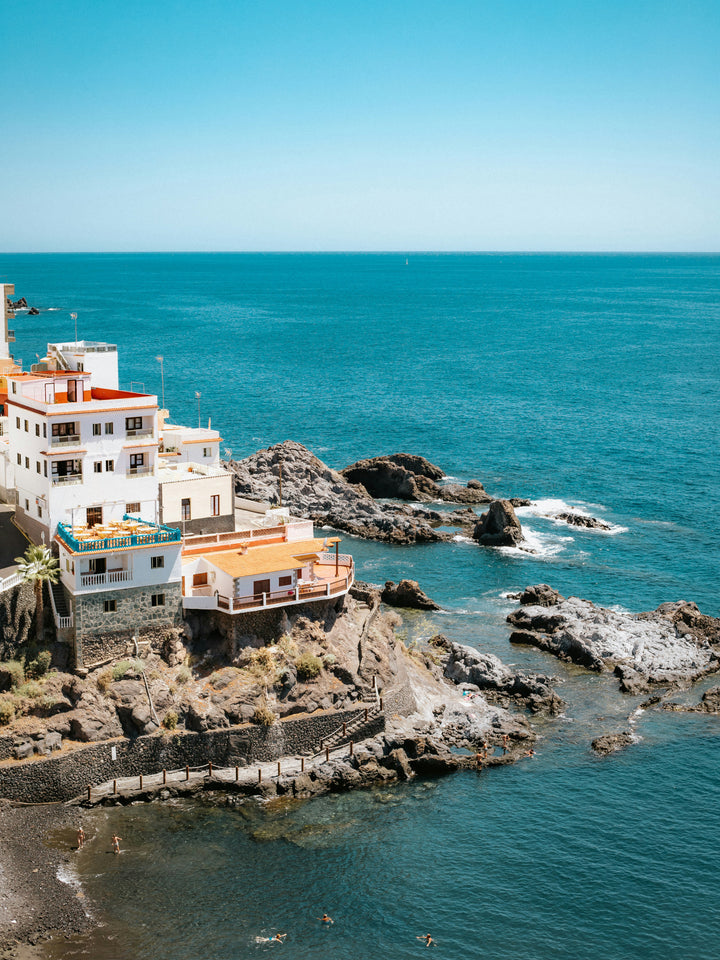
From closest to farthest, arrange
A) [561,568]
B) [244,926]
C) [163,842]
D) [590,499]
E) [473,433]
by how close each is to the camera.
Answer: [244,926], [163,842], [561,568], [590,499], [473,433]

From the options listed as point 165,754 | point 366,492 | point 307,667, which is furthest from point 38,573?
point 366,492

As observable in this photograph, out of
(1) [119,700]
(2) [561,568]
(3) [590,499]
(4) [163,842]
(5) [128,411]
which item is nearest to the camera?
(4) [163,842]

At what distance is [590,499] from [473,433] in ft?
113

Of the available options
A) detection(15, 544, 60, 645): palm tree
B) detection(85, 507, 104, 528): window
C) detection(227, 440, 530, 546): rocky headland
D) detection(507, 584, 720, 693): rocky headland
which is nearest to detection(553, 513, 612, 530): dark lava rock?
detection(227, 440, 530, 546): rocky headland

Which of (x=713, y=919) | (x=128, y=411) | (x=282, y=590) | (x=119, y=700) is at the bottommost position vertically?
(x=713, y=919)

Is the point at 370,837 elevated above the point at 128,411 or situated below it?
below

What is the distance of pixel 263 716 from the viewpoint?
181 feet

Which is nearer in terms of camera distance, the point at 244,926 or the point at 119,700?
the point at 244,926

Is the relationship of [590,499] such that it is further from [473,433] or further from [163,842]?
[163,842]

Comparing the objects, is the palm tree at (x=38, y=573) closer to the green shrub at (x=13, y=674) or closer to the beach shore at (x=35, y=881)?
the green shrub at (x=13, y=674)

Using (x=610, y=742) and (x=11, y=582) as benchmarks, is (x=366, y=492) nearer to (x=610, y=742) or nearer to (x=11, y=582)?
(x=610, y=742)

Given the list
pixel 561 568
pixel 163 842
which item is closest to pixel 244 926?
pixel 163 842

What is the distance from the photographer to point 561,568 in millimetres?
91750

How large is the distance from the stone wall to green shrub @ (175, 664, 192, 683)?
2.84 m
